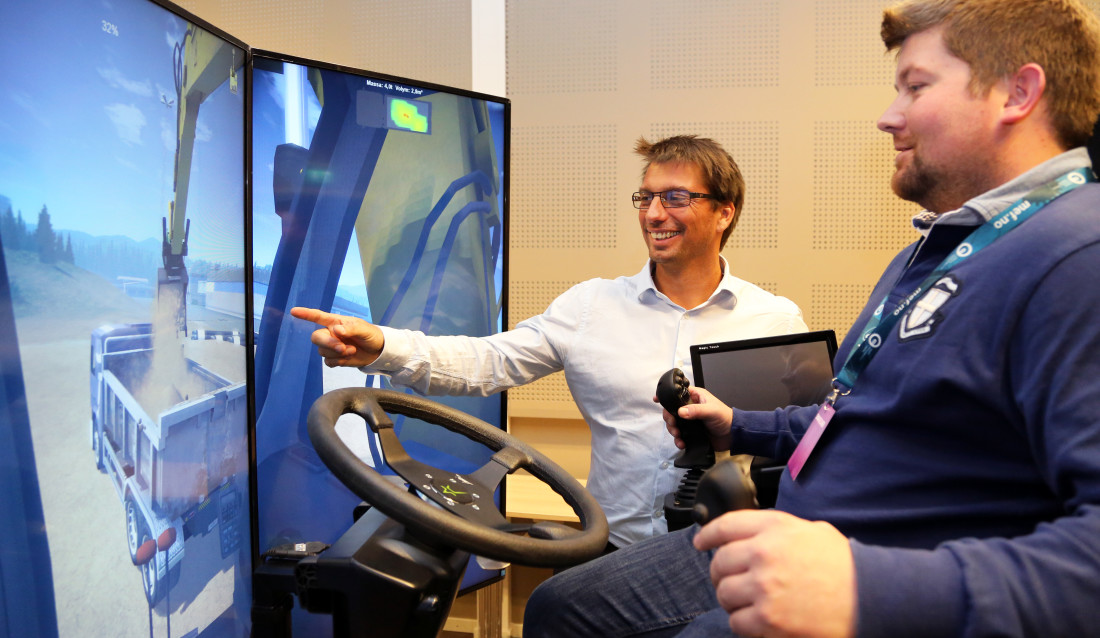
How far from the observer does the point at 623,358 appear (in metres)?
2.37

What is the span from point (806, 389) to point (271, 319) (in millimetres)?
1514

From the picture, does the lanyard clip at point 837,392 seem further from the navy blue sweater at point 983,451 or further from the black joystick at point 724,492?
the black joystick at point 724,492

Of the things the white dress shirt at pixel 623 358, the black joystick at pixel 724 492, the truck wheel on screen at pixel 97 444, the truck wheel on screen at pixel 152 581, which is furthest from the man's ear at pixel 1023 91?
the truck wheel on screen at pixel 152 581

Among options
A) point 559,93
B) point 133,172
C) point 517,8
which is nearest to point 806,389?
point 133,172

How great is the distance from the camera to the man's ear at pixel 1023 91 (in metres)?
1.03

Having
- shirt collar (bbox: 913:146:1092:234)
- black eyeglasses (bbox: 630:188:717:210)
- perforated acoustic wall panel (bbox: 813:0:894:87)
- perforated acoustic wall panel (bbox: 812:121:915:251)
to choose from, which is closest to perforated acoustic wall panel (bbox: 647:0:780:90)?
perforated acoustic wall panel (bbox: 813:0:894:87)

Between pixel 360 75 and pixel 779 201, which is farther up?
pixel 360 75

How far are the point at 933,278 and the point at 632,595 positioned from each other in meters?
0.79

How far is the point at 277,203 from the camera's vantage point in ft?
7.06

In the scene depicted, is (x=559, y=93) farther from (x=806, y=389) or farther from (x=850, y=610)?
(x=850, y=610)

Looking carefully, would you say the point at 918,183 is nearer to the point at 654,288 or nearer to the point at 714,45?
the point at 654,288

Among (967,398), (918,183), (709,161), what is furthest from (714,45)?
(967,398)

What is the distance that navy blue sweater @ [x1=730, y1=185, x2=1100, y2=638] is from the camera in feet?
2.52

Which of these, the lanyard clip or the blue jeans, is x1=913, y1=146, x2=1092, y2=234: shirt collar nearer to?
the lanyard clip
